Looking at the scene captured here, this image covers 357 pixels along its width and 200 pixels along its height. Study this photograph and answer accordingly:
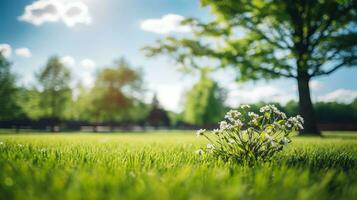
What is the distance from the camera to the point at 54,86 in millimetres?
37250

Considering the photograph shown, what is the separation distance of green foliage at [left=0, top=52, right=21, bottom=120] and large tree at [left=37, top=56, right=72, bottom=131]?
486 centimetres

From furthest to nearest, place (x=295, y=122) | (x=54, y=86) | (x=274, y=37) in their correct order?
(x=54, y=86) < (x=274, y=37) < (x=295, y=122)

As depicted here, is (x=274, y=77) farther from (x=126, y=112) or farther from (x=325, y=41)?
(x=126, y=112)

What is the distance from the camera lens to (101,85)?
38844 mm

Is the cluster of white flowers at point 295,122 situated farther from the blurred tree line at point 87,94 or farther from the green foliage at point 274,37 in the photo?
the blurred tree line at point 87,94

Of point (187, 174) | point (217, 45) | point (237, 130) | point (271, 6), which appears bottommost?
point (187, 174)

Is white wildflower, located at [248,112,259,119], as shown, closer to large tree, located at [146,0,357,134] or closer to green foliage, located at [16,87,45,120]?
large tree, located at [146,0,357,134]

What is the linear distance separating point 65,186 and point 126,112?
38119mm

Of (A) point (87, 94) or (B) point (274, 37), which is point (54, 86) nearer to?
(A) point (87, 94)

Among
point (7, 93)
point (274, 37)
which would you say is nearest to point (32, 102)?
point (7, 93)

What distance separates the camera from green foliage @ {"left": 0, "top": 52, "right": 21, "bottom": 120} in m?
30.6

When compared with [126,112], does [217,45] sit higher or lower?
higher

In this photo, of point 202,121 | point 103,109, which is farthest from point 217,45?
point 202,121

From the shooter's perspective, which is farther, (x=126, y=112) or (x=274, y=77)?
(x=126, y=112)
